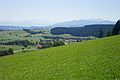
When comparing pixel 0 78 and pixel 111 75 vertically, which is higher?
pixel 111 75

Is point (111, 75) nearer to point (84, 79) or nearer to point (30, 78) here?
point (84, 79)

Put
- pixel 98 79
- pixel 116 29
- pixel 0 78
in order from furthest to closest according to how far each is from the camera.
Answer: pixel 116 29, pixel 0 78, pixel 98 79

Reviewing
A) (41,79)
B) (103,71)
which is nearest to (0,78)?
(41,79)

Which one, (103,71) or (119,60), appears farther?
(119,60)

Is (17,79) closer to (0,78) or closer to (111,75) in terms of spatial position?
(0,78)

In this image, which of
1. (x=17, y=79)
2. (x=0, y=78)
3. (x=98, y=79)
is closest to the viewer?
(x=98, y=79)

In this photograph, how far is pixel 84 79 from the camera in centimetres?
1956

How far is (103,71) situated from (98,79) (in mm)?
2639

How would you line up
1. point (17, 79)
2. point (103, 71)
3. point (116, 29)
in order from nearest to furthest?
point (103, 71) → point (17, 79) → point (116, 29)

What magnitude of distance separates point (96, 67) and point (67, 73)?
9.17ft

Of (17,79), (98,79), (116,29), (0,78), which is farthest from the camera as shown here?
(116,29)

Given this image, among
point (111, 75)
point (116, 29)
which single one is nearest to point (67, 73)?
point (111, 75)

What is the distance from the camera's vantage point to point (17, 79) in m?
24.5

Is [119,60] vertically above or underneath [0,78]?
above
